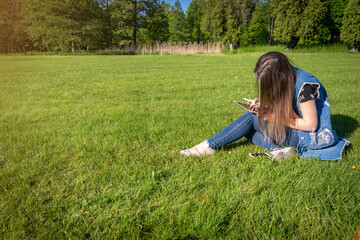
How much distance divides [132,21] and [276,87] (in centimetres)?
4048

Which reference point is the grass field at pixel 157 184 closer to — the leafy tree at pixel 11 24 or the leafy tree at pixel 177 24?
the leafy tree at pixel 11 24

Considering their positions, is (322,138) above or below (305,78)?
below

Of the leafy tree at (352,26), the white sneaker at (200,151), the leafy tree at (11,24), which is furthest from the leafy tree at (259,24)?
the white sneaker at (200,151)

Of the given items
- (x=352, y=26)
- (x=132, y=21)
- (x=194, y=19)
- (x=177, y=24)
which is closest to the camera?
(x=352, y=26)

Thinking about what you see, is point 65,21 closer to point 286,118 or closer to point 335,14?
point 286,118

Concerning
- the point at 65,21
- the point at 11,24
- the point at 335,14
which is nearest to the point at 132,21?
the point at 65,21

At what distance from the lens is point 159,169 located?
2252 millimetres

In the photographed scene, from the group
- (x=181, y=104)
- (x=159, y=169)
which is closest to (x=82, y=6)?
(x=181, y=104)

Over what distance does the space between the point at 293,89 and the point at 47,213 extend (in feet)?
8.12

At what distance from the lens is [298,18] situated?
23.8 meters

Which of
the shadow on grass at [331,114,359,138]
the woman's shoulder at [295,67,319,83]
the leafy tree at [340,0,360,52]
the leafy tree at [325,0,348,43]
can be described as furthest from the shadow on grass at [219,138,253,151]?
the leafy tree at [325,0,348,43]

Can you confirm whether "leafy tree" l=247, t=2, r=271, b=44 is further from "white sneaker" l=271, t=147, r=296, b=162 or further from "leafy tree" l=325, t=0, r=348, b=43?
→ "white sneaker" l=271, t=147, r=296, b=162

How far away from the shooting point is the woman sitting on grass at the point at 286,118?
6.86 ft

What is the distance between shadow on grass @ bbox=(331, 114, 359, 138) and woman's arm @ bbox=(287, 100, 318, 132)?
129 centimetres
